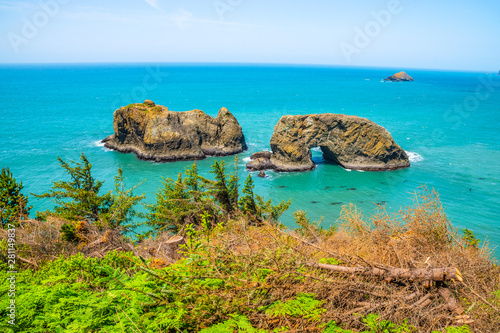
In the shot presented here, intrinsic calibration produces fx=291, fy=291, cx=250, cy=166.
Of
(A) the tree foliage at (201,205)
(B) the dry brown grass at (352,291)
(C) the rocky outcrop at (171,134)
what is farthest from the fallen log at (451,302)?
(C) the rocky outcrop at (171,134)

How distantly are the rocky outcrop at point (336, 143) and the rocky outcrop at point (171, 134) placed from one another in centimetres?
916

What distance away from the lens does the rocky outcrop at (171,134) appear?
4938 centimetres

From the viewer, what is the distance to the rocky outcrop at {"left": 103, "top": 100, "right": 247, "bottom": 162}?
4938cm

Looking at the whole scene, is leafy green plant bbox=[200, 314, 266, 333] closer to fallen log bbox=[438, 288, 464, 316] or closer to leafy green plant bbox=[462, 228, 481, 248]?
fallen log bbox=[438, 288, 464, 316]

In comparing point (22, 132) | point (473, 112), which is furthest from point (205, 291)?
point (473, 112)

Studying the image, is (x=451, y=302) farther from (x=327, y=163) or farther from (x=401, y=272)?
(x=327, y=163)

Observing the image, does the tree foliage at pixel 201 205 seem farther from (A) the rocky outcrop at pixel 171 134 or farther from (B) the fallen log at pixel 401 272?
(A) the rocky outcrop at pixel 171 134

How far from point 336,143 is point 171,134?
27.5 m

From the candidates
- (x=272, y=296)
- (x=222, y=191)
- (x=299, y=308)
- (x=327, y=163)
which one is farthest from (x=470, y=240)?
(x=327, y=163)

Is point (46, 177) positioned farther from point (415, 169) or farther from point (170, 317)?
point (415, 169)

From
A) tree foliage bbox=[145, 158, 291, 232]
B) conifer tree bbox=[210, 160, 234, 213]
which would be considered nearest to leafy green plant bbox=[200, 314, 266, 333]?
tree foliage bbox=[145, 158, 291, 232]

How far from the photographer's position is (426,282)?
5.46m

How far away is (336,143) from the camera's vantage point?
46.6 metres

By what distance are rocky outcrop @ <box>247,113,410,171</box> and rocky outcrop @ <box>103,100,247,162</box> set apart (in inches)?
361
